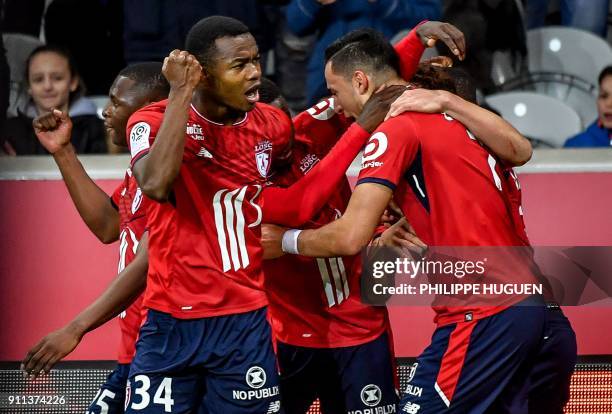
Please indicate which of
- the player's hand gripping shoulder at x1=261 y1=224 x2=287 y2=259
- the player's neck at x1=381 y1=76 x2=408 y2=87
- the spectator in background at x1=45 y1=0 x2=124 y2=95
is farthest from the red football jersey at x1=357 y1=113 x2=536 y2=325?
the spectator in background at x1=45 y1=0 x2=124 y2=95

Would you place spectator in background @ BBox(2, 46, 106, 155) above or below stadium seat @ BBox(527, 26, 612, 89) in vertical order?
below

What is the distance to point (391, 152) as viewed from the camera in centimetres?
368

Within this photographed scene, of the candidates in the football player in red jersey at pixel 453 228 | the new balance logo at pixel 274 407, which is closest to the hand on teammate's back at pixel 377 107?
the football player in red jersey at pixel 453 228

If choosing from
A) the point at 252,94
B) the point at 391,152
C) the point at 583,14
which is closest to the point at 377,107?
the point at 391,152

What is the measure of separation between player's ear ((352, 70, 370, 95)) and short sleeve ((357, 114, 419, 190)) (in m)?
0.38

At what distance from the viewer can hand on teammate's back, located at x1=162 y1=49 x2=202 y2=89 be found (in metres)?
3.54

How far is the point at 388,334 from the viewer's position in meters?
4.53

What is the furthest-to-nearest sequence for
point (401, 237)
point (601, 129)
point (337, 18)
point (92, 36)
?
point (92, 36) → point (337, 18) → point (601, 129) → point (401, 237)

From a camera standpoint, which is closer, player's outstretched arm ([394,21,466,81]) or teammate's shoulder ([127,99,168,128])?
teammate's shoulder ([127,99,168,128])

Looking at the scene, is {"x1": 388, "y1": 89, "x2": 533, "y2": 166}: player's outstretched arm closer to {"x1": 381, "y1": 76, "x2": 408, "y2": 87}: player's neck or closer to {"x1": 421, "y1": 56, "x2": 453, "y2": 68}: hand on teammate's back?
{"x1": 381, "y1": 76, "x2": 408, "y2": 87}: player's neck

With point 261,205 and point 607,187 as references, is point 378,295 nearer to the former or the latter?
point 261,205

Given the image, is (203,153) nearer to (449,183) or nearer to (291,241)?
(291,241)

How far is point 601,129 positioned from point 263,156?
3.15 meters

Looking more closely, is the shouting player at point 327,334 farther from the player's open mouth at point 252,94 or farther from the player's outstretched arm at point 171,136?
the player's outstretched arm at point 171,136
